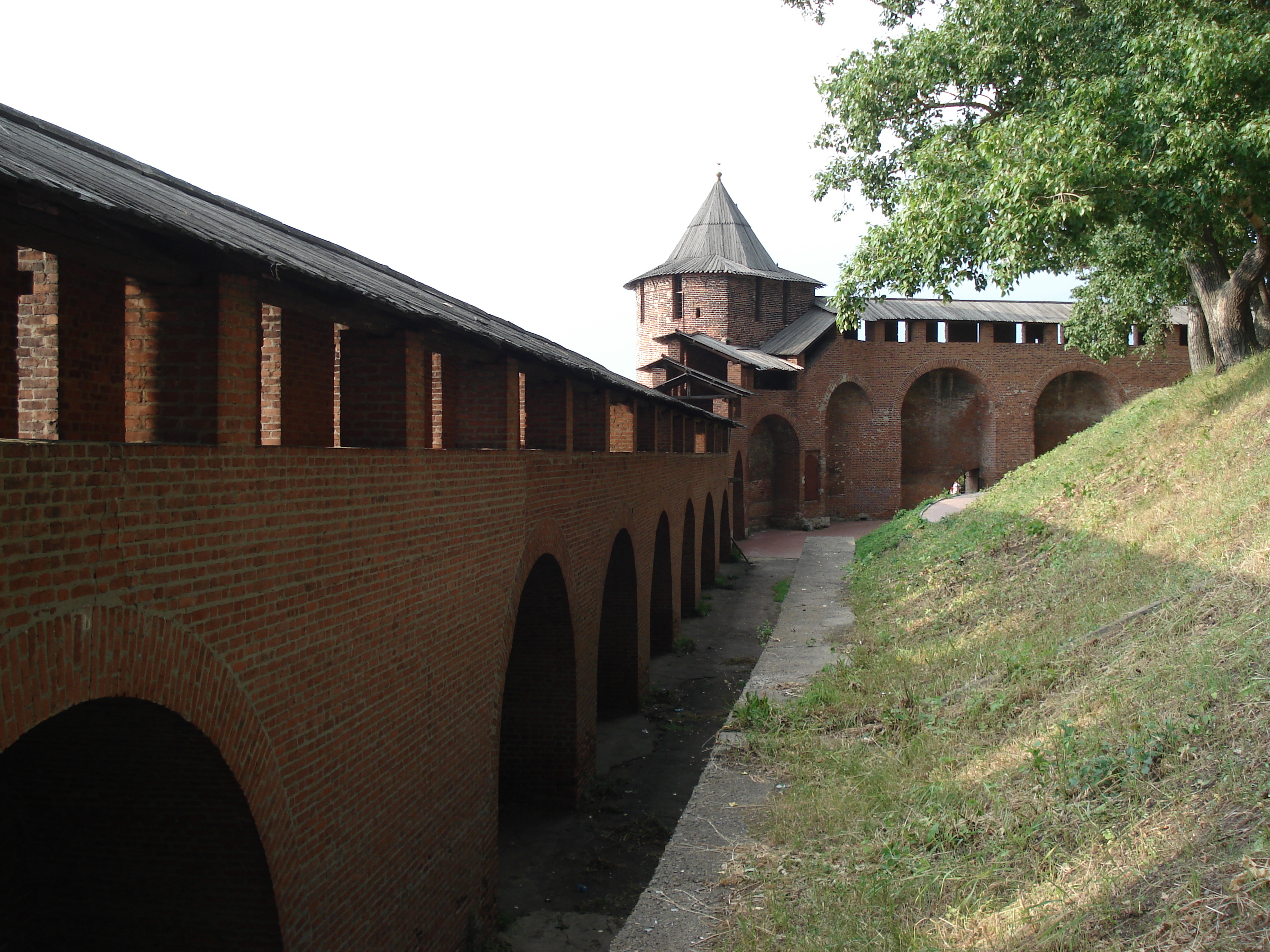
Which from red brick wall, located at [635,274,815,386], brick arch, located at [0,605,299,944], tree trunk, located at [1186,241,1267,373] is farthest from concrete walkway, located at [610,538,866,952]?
red brick wall, located at [635,274,815,386]

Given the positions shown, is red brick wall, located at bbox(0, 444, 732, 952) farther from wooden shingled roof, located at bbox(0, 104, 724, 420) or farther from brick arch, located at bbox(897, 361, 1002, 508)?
brick arch, located at bbox(897, 361, 1002, 508)

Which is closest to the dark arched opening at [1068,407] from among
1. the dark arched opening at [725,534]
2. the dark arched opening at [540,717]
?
the dark arched opening at [725,534]

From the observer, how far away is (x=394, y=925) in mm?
4828

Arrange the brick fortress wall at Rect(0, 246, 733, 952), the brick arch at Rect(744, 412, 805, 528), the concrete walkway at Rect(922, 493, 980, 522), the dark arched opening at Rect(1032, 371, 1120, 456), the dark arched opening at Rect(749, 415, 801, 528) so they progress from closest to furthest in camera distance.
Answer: the brick fortress wall at Rect(0, 246, 733, 952)
the concrete walkway at Rect(922, 493, 980, 522)
the brick arch at Rect(744, 412, 805, 528)
the dark arched opening at Rect(749, 415, 801, 528)
the dark arched opening at Rect(1032, 371, 1120, 456)

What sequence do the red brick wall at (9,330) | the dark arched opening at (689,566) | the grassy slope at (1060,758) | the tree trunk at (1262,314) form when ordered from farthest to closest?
1. the dark arched opening at (689,566)
2. the tree trunk at (1262,314)
3. the red brick wall at (9,330)
4. the grassy slope at (1060,758)

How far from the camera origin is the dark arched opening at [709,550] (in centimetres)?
1978

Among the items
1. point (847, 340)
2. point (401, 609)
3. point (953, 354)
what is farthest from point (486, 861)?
point (953, 354)

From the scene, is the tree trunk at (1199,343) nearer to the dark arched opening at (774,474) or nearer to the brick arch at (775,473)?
the brick arch at (775,473)

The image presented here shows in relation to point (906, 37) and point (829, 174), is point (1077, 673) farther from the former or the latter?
point (829, 174)

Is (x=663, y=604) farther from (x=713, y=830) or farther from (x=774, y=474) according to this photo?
(x=774, y=474)

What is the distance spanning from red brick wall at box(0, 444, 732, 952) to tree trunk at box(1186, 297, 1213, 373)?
1380 cm

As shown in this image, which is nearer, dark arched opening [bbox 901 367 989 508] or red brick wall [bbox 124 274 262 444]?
red brick wall [bbox 124 274 262 444]

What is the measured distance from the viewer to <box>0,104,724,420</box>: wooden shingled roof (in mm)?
2699

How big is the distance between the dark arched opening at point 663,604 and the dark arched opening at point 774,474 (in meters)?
14.5
